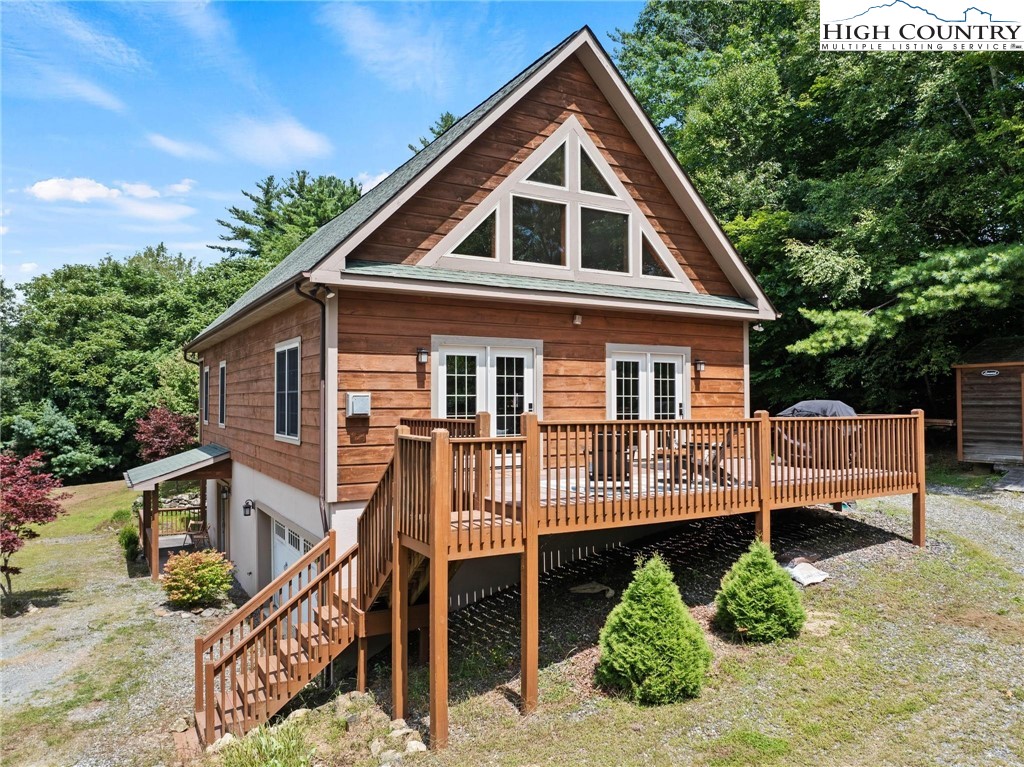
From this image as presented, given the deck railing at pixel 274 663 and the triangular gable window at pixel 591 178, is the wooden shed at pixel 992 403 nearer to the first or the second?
the triangular gable window at pixel 591 178

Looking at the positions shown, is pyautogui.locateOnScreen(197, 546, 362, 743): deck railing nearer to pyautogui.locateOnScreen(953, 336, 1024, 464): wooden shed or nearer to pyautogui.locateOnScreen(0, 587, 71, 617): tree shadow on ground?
pyautogui.locateOnScreen(0, 587, 71, 617): tree shadow on ground

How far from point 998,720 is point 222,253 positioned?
137 feet

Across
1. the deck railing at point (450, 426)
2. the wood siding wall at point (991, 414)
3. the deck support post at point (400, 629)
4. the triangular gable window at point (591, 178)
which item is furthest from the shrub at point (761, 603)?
the wood siding wall at point (991, 414)

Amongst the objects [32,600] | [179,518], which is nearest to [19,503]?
[32,600]

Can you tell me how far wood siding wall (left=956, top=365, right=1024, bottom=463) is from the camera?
622 inches

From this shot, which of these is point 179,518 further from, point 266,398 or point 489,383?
point 489,383

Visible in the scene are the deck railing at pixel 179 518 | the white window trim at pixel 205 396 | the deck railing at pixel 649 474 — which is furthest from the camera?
the deck railing at pixel 179 518

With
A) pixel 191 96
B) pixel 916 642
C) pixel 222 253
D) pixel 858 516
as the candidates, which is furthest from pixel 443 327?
pixel 222 253

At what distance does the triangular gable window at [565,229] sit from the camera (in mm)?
9305

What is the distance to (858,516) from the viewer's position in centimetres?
1094

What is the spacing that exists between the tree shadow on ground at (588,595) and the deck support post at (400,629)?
24cm

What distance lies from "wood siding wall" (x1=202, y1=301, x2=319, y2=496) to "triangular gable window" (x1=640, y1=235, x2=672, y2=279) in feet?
17.6

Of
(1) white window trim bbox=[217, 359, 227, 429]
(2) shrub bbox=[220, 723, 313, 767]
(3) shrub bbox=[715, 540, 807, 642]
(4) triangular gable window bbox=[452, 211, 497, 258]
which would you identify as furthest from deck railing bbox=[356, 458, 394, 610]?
(1) white window trim bbox=[217, 359, 227, 429]

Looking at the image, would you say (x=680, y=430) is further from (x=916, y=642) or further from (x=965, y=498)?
(x=965, y=498)
